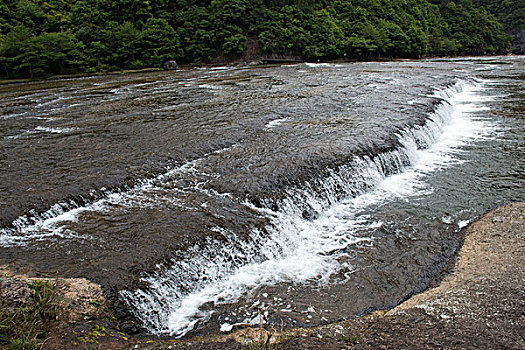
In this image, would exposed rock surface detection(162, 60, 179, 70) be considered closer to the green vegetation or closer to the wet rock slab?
the green vegetation

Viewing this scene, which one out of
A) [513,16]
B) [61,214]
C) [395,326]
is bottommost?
[395,326]

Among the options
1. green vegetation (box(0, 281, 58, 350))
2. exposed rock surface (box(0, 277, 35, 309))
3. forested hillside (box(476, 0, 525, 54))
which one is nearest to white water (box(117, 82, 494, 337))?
green vegetation (box(0, 281, 58, 350))

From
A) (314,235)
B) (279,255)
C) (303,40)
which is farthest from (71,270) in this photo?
(303,40)

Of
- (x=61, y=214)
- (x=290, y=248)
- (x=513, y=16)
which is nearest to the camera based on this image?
(x=290, y=248)

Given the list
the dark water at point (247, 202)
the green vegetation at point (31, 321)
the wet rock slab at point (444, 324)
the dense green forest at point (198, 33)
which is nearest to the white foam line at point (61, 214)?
the dark water at point (247, 202)

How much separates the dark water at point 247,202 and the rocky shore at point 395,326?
55 cm

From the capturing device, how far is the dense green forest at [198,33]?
39656 millimetres

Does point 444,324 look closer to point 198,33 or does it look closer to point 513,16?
point 198,33

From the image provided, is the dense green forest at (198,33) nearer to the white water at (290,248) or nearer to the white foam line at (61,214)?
the white foam line at (61,214)

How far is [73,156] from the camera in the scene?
10328 millimetres

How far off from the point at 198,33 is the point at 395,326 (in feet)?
175

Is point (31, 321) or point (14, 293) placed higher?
point (14, 293)

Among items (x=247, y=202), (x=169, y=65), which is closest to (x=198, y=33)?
(x=169, y=65)

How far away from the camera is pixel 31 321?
3961 mm
